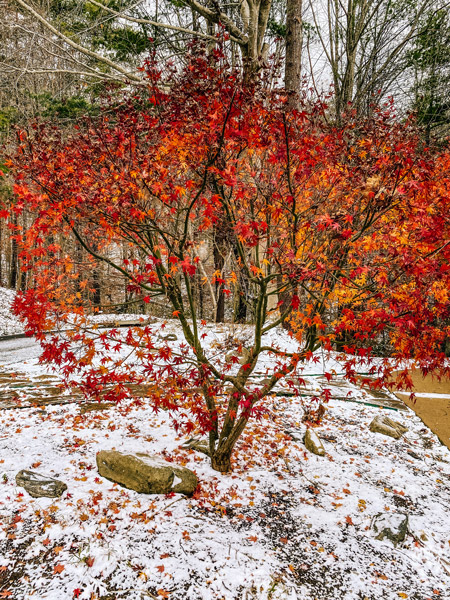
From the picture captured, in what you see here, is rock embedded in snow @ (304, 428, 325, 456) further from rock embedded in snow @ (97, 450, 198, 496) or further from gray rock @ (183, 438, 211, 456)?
rock embedded in snow @ (97, 450, 198, 496)

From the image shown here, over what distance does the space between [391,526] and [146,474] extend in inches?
95.5

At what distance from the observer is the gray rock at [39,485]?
3.61 metres

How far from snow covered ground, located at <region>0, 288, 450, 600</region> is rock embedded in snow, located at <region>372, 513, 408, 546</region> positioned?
47 mm

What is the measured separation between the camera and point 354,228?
11.8ft

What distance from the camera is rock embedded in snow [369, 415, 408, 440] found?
5.46m

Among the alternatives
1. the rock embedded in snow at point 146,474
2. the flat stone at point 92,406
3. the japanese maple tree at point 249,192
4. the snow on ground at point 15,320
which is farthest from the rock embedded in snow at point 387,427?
the snow on ground at point 15,320

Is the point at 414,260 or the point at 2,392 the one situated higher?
the point at 414,260

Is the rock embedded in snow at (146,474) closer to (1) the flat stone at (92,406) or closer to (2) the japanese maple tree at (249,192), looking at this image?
(2) the japanese maple tree at (249,192)

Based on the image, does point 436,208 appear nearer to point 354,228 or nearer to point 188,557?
point 354,228

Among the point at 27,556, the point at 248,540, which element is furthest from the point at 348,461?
the point at 27,556

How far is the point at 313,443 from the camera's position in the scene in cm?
486

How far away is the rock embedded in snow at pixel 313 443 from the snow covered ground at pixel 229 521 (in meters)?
0.11

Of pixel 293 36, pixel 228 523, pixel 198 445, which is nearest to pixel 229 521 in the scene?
pixel 228 523

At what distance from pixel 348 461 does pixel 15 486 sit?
149 inches
